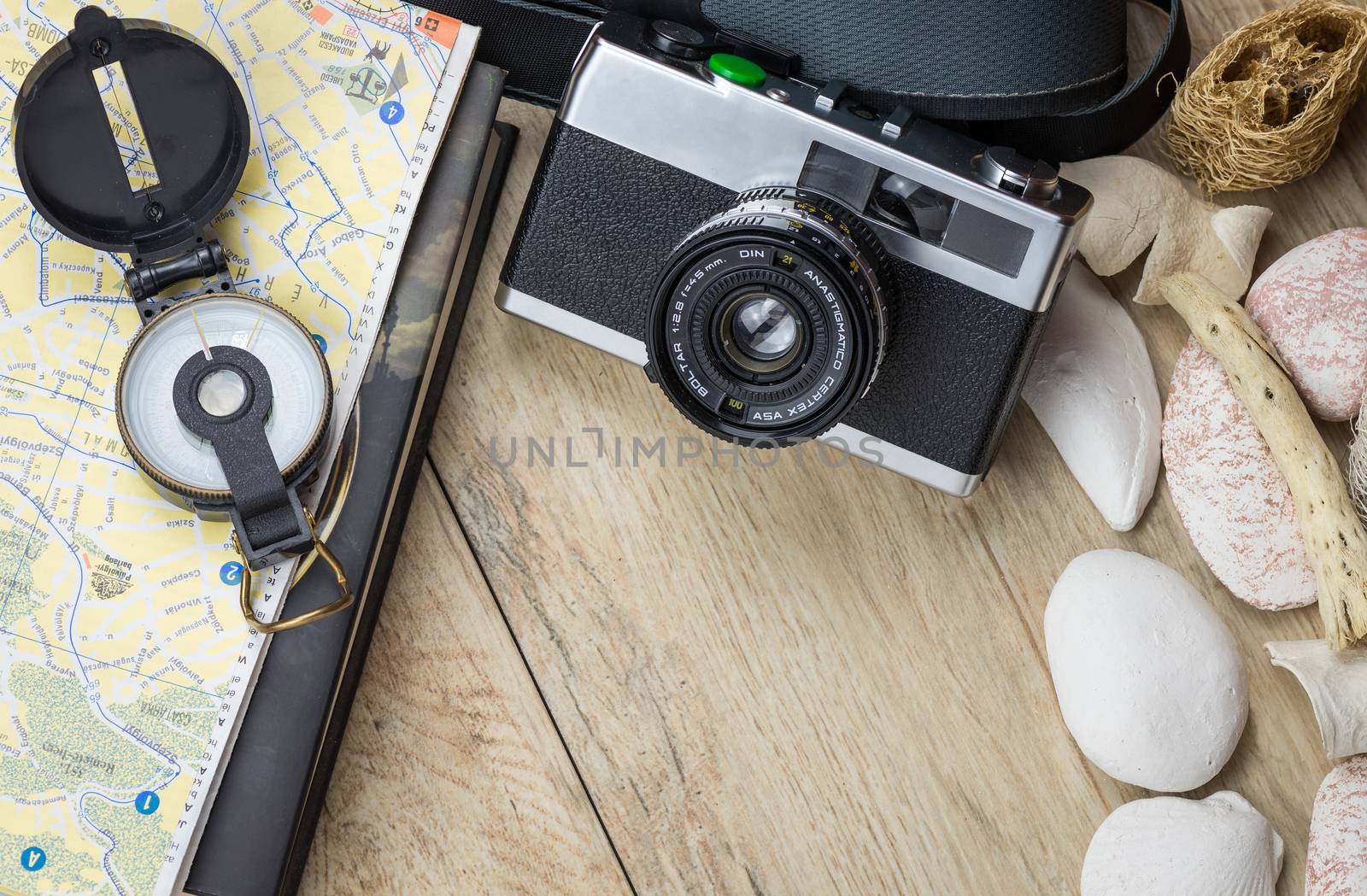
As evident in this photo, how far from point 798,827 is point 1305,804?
0.93 feet

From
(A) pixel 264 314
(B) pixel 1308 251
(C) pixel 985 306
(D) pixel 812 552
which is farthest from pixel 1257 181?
(A) pixel 264 314

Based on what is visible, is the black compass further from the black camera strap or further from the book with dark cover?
the black camera strap

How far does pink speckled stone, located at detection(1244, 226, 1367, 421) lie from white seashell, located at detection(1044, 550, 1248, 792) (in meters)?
0.13

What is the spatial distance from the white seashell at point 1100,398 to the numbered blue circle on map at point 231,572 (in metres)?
0.44

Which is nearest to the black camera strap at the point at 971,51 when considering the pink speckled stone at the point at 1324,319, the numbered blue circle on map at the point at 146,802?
the pink speckled stone at the point at 1324,319

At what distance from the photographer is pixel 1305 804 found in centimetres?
61

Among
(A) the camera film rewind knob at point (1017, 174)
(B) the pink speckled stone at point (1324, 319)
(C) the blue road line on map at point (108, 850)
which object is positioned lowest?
(C) the blue road line on map at point (108, 850)

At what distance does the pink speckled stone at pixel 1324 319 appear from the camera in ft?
1.88

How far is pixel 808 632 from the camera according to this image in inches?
24.5

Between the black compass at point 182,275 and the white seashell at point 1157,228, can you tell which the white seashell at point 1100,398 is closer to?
the white seashell at point 1157,228

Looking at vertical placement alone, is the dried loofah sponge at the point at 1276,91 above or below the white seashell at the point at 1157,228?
above

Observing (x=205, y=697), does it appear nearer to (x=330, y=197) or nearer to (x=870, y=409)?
(x=330, y=197)

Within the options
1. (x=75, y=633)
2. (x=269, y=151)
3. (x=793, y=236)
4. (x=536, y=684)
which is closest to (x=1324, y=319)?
(x=793, y=236)

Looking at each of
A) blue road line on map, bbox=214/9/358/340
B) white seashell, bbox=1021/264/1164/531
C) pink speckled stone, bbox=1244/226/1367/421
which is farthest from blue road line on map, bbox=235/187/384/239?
pink speckled stone, bbox=1244/226/1367/421
